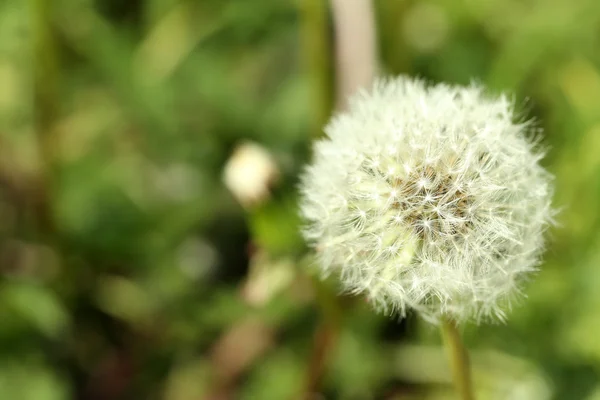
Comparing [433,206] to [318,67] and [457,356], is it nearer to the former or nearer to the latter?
[457,356]

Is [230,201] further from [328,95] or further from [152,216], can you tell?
[328,95]

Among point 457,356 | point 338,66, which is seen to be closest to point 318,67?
point 338,66

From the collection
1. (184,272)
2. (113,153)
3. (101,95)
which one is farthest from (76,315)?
(101,95)

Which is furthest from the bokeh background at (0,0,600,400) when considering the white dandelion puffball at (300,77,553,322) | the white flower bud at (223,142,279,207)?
the white dandelion puffball at (300,77,553,322)

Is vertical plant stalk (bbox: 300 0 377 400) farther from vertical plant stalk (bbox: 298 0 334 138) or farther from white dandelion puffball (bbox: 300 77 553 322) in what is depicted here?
white dandelion puffball (bbox: 300 77 553 322)

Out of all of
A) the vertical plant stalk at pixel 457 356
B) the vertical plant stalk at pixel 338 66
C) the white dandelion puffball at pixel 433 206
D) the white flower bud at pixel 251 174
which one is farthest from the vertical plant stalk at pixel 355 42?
the vertical plant stalk at pixel 457 356
